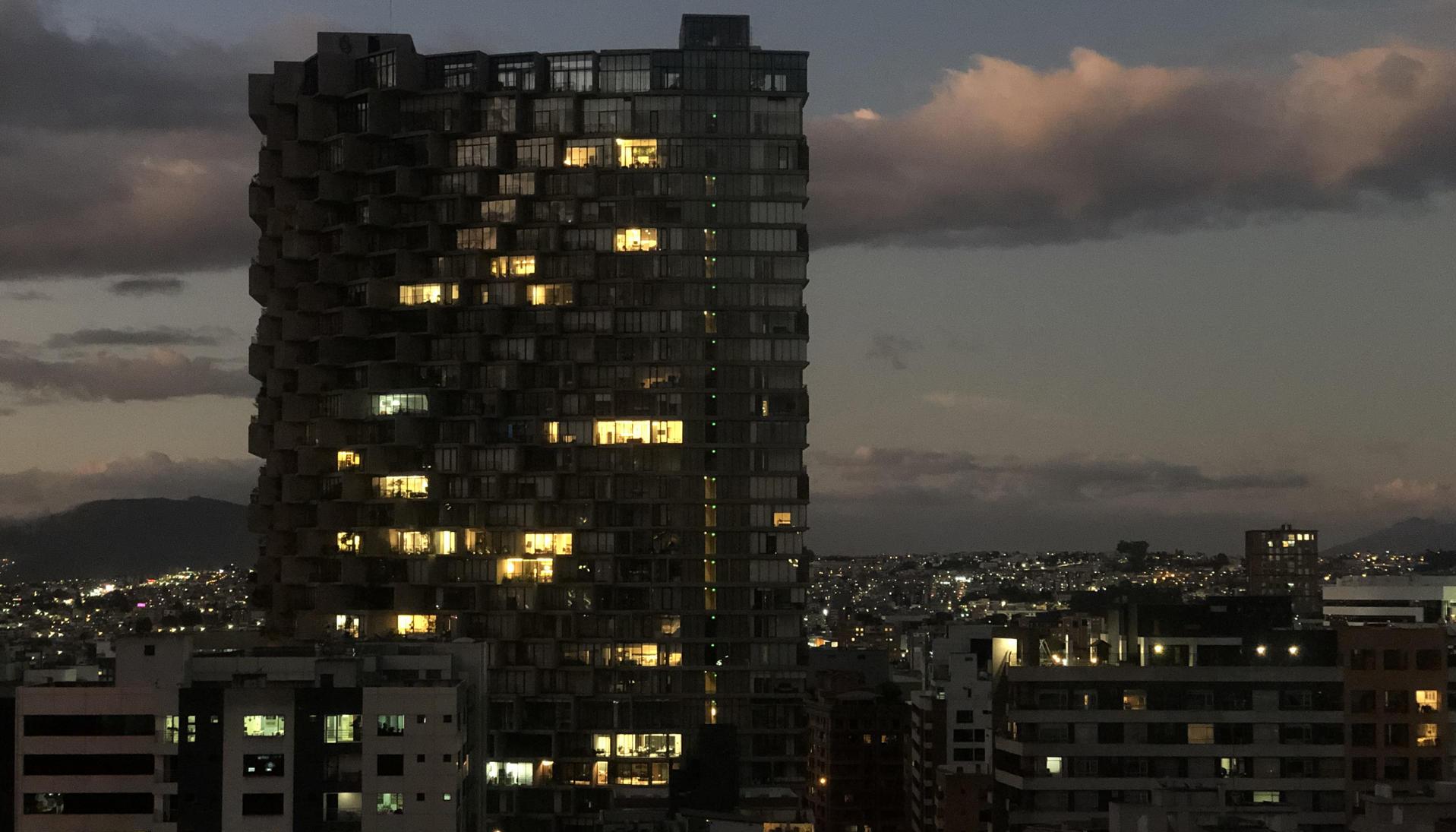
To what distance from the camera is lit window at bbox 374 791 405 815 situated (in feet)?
429

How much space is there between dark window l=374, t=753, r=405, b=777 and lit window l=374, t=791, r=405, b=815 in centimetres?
104

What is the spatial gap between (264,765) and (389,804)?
7.21 m

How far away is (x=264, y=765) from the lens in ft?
429

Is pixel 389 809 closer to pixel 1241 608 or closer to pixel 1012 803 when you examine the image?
pixel 1012 803

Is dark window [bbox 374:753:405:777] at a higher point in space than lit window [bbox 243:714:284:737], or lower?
lower

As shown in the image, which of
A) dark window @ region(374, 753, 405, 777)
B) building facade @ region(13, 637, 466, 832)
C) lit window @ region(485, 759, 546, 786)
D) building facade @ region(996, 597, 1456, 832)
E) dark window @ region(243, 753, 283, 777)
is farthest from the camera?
lit window @ region(485, 759, 546, 786)

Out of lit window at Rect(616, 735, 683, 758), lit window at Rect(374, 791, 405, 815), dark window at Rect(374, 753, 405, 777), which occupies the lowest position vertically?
lit window at Rect(374, 791, 405, 815)

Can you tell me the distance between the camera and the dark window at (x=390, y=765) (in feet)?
430

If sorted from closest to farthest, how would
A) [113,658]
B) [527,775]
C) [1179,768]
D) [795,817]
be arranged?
[1179,768], [113,658], [795,817], [527,775]

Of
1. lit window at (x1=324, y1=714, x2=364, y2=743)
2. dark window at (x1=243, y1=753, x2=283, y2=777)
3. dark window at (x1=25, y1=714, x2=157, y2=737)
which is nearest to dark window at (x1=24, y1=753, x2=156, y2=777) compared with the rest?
dark window at (x1=25, y1=714, x2=157, y2=737)

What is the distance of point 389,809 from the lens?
13062cm

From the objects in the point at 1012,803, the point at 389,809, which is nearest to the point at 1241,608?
the point at 1012,803

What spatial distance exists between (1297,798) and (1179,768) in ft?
21.3

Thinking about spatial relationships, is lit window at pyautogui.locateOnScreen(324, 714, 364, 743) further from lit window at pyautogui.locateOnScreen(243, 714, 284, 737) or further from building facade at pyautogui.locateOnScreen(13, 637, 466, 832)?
lit window at pyautogui.locateOnScreen(243, 714, 284, 737)
